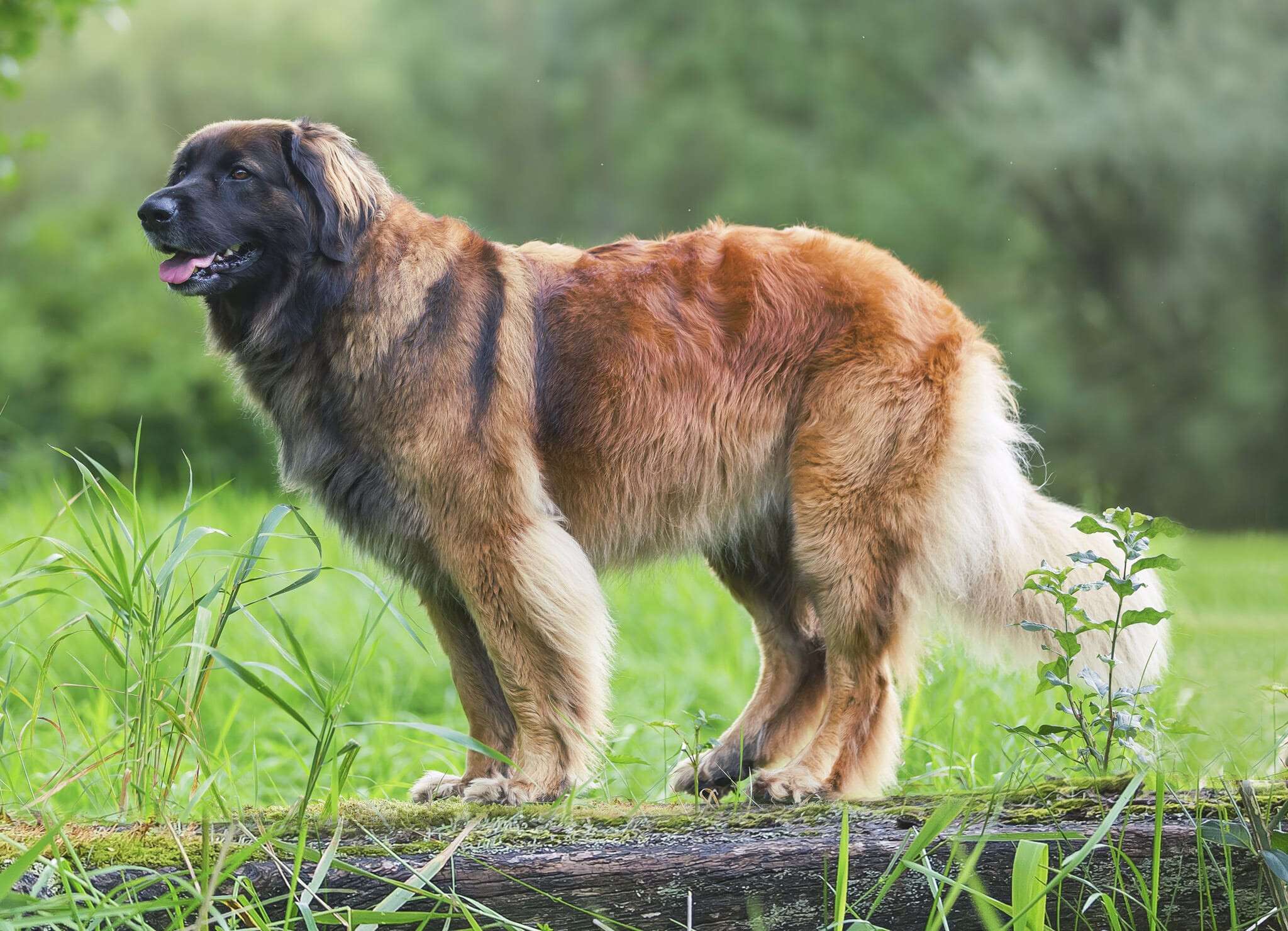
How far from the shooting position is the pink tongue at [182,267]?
3320 mm

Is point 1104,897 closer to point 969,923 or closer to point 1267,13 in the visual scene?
point 969,923

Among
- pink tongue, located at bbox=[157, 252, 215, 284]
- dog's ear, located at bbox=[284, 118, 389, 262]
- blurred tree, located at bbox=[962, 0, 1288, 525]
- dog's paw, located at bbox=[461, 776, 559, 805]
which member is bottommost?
dog's paw, located at bbox=[461, 776, 559, 805]

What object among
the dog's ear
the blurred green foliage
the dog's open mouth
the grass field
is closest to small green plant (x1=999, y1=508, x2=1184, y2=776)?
the grass field

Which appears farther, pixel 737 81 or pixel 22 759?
pixel 737 81

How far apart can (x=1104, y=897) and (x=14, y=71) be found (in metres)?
5.25

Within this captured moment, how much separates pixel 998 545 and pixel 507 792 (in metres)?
1.61

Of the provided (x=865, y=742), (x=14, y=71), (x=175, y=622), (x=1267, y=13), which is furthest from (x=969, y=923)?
(x=1267, y=13)

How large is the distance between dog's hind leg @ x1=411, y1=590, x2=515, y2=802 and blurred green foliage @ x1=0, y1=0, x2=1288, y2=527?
9.16m

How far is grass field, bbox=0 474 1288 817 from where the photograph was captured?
2.95m

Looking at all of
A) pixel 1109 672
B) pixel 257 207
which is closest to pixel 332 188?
pixel 257 207

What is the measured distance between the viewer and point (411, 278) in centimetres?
349

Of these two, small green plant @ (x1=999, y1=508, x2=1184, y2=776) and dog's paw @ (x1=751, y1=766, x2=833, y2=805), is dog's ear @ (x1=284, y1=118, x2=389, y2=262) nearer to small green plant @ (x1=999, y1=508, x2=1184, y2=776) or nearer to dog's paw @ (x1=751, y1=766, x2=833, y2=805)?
dog's paw @ (x1=751, y1=766, x2=833, y2=805)

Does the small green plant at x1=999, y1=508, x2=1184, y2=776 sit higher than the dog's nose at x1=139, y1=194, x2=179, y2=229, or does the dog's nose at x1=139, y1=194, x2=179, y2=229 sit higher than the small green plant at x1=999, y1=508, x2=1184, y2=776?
the dog's nose at x1=139, y1=194, x2=179, y2=229

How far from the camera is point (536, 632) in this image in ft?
11.1
